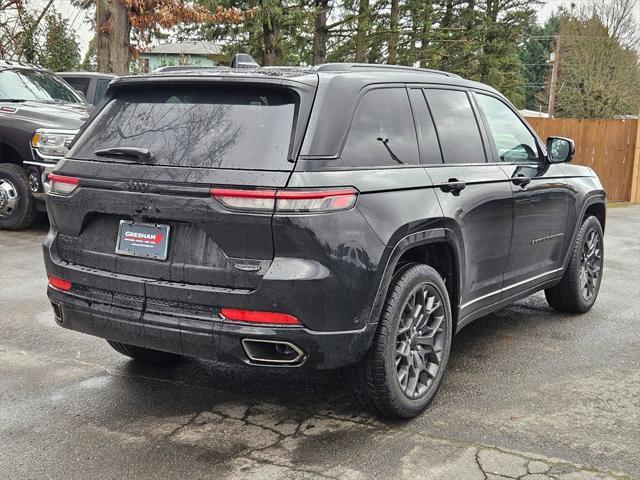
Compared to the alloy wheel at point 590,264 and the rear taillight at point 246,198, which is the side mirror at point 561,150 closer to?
the alloy wheel at point 590,264

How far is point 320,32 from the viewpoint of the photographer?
81.8 ft

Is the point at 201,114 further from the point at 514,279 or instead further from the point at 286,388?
the point at 514,279

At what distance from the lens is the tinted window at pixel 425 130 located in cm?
413

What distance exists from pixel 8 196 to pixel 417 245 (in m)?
7.21

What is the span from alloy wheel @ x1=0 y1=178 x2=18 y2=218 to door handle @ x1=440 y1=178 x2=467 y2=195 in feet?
22.9

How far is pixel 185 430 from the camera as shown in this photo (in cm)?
373

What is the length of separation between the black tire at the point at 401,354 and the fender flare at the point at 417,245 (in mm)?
103

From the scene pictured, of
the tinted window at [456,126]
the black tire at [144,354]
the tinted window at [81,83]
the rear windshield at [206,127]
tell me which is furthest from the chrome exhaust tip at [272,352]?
the tinted window at [81,83]

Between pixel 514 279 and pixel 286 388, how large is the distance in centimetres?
176

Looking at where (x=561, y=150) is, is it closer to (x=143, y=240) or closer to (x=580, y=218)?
(x=580, y=218)

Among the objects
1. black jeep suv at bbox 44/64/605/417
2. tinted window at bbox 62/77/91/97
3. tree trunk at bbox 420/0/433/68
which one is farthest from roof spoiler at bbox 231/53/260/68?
tree trunk at bbox 420/0/433/68

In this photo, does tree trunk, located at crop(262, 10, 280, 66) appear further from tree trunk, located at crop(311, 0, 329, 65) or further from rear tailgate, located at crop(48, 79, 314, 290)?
rear tailgate, located at crop(48, 79, 314, 290)

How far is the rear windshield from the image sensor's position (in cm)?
339

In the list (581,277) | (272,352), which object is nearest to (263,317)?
(272,352)
